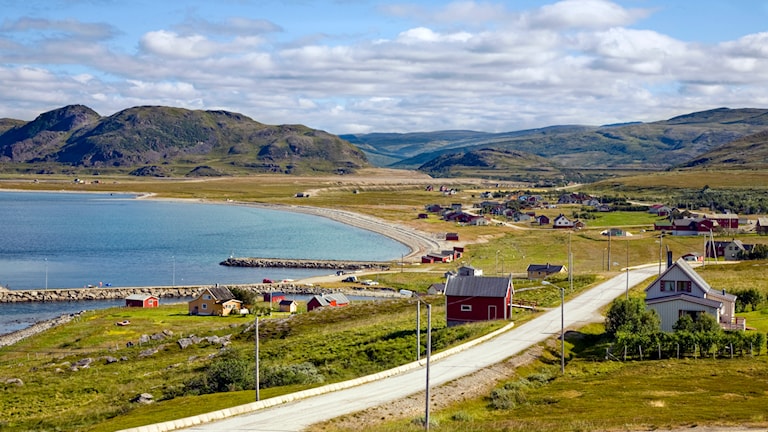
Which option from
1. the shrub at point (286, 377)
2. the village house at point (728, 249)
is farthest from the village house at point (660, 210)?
the shrub at point (286, 377)

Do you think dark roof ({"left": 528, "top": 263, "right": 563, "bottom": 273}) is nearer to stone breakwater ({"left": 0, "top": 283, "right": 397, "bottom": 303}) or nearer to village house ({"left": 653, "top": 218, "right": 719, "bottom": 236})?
stone breakwater ({"left": 0, "top": 283, "right": 397, "bottom": 303})

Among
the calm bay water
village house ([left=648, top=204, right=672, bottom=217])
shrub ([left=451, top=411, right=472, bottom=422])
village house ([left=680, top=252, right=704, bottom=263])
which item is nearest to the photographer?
shrub ([left=451, top=411, right=472, bottom=422])

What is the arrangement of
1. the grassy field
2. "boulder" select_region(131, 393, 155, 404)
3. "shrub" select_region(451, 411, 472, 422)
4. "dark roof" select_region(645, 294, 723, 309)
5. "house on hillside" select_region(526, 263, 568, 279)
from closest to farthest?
"shrub" select_region(451, 411, 472, 422)
the grassy field
"boulder" select_region(131, 393, 155, 404)
"dark roof" select_region(645, 294, 723, 309)
"house on hillside" select_region(526, 263, 568, 279)

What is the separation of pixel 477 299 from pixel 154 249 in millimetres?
91091

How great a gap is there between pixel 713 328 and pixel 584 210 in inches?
5653

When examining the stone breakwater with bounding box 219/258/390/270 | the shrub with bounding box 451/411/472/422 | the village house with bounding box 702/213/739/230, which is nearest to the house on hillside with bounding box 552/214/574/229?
the village house with bounding box 702/213/739/230

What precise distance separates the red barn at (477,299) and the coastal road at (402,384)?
264 cm

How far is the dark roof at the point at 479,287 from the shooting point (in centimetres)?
5772

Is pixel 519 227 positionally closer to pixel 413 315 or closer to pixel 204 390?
pixel 413 315

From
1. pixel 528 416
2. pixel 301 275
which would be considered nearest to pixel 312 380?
pixel 528 416

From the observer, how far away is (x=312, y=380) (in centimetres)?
4088

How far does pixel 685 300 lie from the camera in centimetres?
5234

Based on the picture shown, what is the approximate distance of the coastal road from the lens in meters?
30.1

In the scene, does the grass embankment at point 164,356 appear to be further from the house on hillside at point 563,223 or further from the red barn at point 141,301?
the house on hillside at point 563,223
